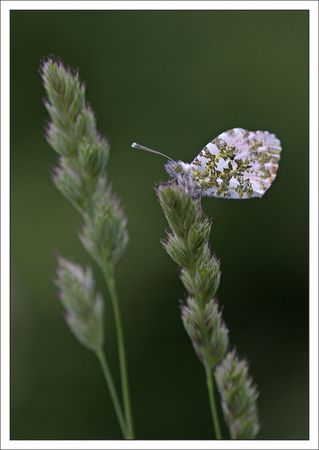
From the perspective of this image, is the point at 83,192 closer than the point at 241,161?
Yes

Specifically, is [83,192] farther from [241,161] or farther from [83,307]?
[241,161]

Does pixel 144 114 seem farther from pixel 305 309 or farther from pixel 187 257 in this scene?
pixel 187 257

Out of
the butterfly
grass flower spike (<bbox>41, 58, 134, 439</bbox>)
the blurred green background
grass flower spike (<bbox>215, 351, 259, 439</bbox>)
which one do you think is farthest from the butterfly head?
the blurred green background

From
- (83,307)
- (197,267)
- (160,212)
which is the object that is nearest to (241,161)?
(197,267)

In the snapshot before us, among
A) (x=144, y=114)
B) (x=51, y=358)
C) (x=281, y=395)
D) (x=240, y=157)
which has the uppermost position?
(x=144, y=114)

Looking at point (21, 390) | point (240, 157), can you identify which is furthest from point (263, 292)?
point (240, 157)

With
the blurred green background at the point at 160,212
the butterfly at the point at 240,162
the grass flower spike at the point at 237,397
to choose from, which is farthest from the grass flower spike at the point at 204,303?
the blurred green background at the point at 160,212
